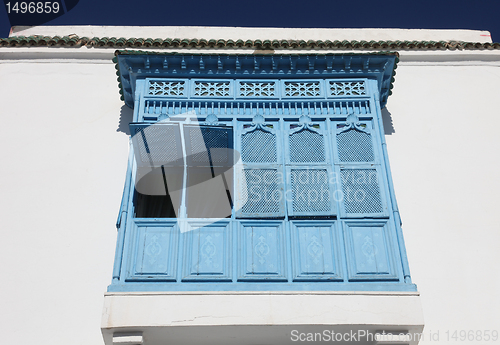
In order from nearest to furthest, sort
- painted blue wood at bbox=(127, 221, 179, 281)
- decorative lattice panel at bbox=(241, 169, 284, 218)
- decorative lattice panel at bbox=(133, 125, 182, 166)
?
painted blue wood at bbox=(127, 221, 179, 281) < decorative lattice panel at bbox=(241, 169, 284, 218) < decorative lattice panel at bbox=(133, 125, 182, 166)

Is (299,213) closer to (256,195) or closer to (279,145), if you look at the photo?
(256,195)

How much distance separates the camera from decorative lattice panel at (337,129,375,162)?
5.51 metres

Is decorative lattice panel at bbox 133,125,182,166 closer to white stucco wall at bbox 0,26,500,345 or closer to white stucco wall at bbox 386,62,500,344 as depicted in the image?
white stucco wall at bbox 0,26,500,345

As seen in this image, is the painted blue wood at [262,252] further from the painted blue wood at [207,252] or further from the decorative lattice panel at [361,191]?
the decorative lattice panel at [361,191]

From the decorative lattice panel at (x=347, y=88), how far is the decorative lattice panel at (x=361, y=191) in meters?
1.00

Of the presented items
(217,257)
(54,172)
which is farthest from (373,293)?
(54,172)

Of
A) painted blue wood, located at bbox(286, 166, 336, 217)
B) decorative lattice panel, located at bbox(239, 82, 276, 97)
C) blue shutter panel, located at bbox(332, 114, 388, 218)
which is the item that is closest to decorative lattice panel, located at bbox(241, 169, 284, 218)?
painted blue wood, located at bbox(286, 166, 336, 217)

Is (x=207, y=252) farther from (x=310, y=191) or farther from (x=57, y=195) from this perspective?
(x=57, y=195)

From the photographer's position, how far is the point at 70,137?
21.2ft

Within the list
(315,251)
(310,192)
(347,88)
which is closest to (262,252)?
(315,251)

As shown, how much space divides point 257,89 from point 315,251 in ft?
6.54

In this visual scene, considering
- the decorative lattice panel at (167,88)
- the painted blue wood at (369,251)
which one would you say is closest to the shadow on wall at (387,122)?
the painted blue wood at (369,251)

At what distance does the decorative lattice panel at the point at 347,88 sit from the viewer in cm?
603

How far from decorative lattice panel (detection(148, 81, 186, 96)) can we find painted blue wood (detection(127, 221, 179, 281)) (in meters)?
1.58
